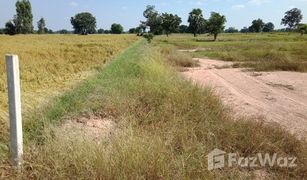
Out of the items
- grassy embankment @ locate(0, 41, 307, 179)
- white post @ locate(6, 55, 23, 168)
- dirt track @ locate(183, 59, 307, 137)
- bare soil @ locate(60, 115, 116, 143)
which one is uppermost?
white post @ locate(6, 55, 23, 168)

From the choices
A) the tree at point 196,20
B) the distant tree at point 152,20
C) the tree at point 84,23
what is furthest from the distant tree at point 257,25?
the distant tree at point 152,20

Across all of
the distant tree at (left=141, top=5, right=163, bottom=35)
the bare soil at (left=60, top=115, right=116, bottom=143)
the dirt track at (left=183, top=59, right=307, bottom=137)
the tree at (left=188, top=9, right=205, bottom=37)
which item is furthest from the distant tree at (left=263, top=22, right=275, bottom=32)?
the bare soil at (left=60, top=115, right=116, bottom=143)

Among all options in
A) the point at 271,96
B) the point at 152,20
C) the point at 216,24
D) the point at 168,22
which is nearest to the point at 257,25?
the point at 216,24

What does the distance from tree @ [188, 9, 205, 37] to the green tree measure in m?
46.9

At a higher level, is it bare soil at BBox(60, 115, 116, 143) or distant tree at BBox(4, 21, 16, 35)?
distant tree at BBox(4, 21, 16, 35)

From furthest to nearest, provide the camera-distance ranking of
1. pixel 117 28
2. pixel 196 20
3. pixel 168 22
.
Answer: pixel 117 28 < pixel 196 20 < pixel 168 22

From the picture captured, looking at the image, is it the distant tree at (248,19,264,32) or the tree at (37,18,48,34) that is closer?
the distant tree at (248,19,264,32)

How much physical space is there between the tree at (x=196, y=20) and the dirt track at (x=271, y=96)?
255 feet

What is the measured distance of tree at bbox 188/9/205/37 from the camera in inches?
3814

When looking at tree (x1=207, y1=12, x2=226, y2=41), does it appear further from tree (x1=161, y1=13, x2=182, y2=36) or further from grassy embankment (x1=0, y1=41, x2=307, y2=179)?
grassy embankment (x1=0, y1=41, x2=307, y2=179)

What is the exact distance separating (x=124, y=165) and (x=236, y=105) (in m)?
7.34

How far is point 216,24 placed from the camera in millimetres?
75938

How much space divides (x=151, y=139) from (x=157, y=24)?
38.9 m

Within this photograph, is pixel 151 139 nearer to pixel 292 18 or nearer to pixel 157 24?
pixel 157 24
